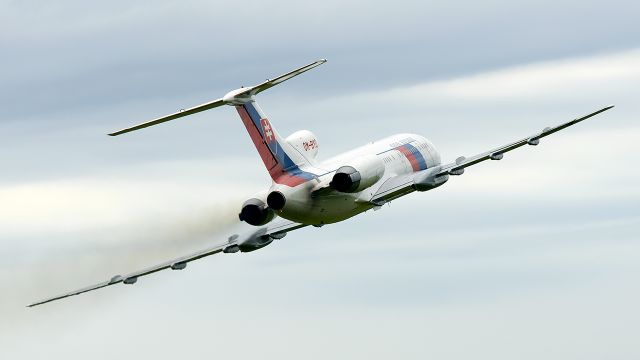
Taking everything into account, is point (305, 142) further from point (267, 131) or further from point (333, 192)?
point (333, 192)

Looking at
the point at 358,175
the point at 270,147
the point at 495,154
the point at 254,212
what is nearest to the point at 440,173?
the point at 495,154

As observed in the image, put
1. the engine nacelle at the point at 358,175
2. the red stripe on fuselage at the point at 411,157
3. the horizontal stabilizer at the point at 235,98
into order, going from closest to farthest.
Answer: the horizontal stabilizer at the point at 235,98 < the engine nacelle at the point at 358,175 < the red stripe on fuselage at the point at 411,157

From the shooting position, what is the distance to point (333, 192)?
78000 millimetres

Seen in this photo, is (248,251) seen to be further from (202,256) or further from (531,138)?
(531,138)

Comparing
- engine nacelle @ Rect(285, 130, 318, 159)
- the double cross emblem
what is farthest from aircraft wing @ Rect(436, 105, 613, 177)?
the double cross emblem

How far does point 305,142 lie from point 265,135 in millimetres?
5266

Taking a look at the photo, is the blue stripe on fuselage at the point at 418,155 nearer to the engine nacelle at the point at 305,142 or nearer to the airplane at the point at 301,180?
the airplane at the point at 301,180

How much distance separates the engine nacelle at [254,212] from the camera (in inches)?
3009

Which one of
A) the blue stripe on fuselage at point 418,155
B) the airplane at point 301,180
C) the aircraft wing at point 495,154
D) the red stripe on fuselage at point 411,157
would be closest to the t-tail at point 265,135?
the airplane at point 301,180

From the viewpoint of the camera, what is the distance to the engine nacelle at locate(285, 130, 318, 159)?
8069cm

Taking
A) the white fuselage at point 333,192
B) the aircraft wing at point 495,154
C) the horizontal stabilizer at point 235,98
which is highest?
the horizontal stabilizer at point 235,98

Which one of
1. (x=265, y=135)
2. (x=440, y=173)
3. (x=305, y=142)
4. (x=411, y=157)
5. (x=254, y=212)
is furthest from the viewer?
(x=411, y=157)

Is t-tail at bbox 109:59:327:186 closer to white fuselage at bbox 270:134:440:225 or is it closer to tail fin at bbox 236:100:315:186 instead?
tail fin at bbox 236:100:315:186

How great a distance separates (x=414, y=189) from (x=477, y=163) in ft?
12.7
